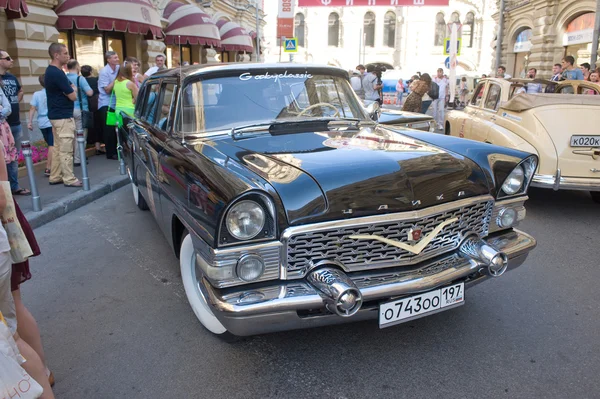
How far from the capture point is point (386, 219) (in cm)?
258

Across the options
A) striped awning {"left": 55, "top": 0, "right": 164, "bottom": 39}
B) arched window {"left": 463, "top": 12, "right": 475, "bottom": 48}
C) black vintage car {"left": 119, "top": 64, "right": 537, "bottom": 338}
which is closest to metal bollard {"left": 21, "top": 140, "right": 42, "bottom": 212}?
black vintage car {"left": 119, "top": 64, "right": 537, "bottom": 338}

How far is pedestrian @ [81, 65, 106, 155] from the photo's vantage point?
9424 mm

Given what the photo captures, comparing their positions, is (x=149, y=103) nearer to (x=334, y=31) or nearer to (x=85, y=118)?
(x=85, y=118)

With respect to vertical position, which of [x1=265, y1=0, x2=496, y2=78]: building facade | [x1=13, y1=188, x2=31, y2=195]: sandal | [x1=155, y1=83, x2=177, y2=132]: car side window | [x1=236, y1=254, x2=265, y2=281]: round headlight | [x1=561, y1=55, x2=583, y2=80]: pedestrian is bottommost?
[x1=13, y1=188, x2=31, y2=195]: sandal

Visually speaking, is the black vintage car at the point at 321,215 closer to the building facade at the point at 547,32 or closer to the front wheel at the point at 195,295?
the front wheel at the point at 195,295

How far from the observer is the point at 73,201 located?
6.27 m

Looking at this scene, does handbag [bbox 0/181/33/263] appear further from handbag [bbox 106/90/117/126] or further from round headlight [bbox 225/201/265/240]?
handbag [bbox 106/90/117/126]

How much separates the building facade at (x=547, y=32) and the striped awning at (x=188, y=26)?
14.1 m

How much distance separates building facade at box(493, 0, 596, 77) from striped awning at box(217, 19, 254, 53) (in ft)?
44.4

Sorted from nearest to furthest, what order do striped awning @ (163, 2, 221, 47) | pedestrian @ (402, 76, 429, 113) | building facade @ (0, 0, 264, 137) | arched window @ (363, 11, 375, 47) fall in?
building facade @ (0, 0, 264, 137) → pedestrian @ (402, 76, 429, 113) → striped awning @ (163, 2, 221, 47) → arched window @ (363, 11, 375, 47)

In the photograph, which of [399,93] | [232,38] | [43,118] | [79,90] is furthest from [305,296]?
[399,93]

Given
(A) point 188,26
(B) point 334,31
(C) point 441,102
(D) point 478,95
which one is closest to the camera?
(D) point 478,95

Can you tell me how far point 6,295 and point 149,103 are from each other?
3.08 metres

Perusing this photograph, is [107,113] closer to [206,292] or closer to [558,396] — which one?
[206,292]
